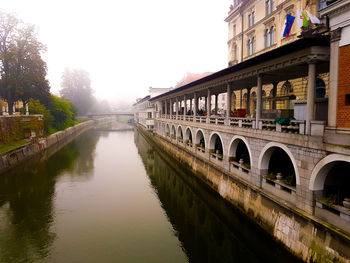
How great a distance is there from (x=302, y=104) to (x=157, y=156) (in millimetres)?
29285

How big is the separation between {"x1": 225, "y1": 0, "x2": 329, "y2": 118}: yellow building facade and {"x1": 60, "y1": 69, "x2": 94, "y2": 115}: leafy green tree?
72.0 m

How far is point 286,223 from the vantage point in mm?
11922

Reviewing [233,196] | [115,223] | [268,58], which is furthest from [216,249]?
[268,58]

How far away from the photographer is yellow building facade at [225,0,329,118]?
24.3m

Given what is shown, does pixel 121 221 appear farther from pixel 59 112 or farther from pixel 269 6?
pixel 59 112

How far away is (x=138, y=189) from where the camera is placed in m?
23.9

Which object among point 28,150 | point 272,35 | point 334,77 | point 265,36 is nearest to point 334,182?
point 334,77

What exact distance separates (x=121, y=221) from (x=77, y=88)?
89600mm

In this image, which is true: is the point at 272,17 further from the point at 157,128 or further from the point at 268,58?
the point at 157,128

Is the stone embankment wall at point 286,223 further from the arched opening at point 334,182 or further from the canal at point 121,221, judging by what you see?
the arched opening at point 334,182

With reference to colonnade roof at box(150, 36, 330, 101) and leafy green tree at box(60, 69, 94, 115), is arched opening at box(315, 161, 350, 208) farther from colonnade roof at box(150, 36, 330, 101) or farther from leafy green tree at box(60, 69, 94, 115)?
leafy green tree at box(60, 69, 94, 115)

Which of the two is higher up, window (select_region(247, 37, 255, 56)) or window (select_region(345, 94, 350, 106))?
window (select_region(247, 37, 255, 56))

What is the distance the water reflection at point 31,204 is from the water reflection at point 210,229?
822 cm

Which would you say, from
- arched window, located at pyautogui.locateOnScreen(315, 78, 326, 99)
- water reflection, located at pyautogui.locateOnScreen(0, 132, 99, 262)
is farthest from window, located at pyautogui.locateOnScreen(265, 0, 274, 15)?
water reflection, located at pyautogui.locateOnScreen(0, 132, 99, 262)
